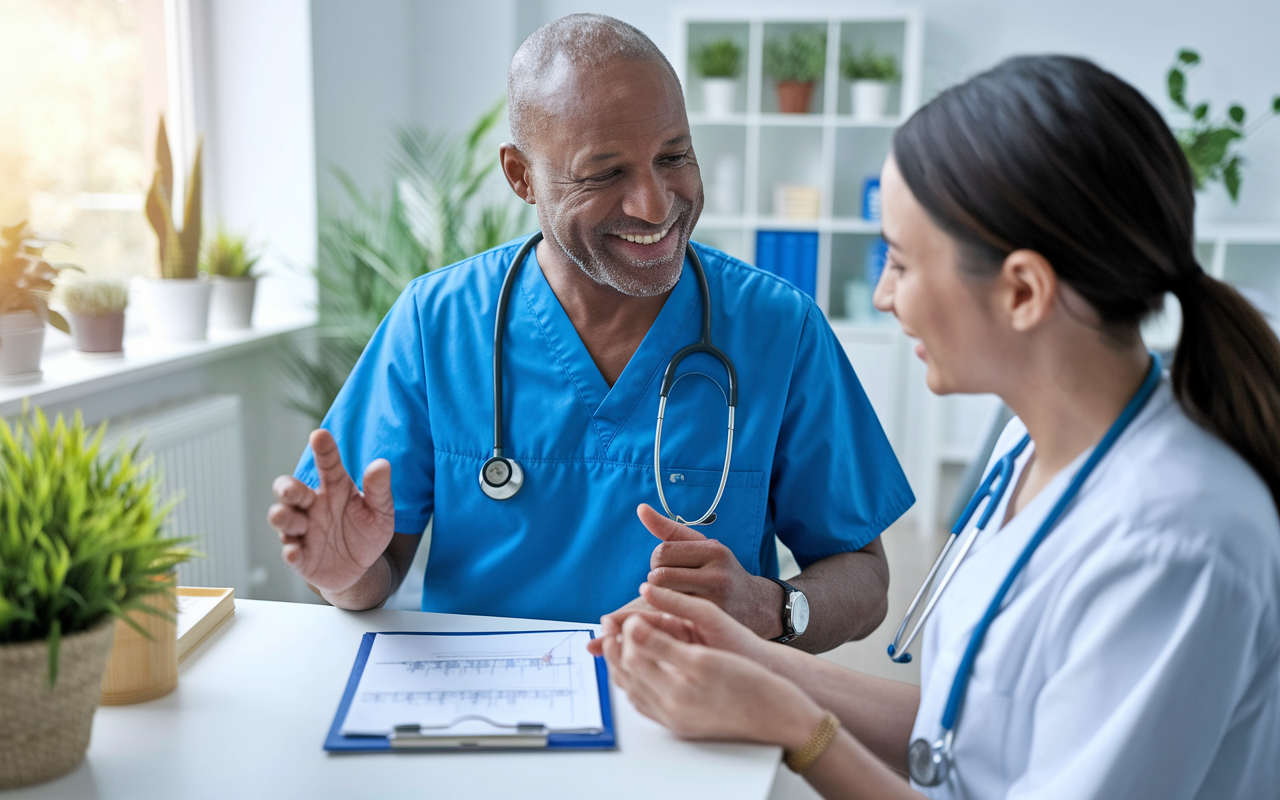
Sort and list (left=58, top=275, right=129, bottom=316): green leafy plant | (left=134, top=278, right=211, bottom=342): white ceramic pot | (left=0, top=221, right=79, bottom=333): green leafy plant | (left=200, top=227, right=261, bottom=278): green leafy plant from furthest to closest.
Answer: (left=200, top=227, right=261, bottom=278): green leafy plant → (left=134, top=278, right=211, bottom=342): white ceramic pot → (left=58, top=275, right=129, bottom=316): green leafy plant → (left=0, top=221, right=79, bottom=333): green leafy plant

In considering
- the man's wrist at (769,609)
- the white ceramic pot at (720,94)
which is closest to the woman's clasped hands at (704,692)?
the man's wrist at (769,609)

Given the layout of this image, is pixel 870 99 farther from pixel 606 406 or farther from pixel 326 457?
pixel 326 457

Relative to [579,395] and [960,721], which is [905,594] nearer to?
[579,395]

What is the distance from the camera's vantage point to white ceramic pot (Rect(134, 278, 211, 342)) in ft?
7.75

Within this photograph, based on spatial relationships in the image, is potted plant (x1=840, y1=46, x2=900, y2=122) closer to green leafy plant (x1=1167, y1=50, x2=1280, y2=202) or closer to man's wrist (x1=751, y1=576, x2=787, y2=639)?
green leafy plant (x1=1167, y1=50, x2=1280, y2=202)

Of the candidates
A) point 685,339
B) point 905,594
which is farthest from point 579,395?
point 905,594

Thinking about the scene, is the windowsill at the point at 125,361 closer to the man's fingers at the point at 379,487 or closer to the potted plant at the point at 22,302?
the potted plant at the point at 22,302

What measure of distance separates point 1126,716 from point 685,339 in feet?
2.51

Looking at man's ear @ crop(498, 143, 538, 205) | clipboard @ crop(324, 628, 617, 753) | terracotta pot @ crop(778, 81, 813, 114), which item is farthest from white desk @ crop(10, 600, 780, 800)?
terracotta pot @ crop(778, 81, 813, 114)

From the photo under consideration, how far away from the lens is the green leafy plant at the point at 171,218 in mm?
2236

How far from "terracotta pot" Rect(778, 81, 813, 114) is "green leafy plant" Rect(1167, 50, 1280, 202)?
132cm

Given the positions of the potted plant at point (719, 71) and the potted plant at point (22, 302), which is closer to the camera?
the potted plant at point (22, 302)

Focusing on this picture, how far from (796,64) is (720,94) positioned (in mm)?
318

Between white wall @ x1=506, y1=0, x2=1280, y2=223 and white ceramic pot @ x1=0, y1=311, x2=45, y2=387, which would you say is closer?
white ceramic pot @ x1=0, y1=311, x2=45, y2=387
